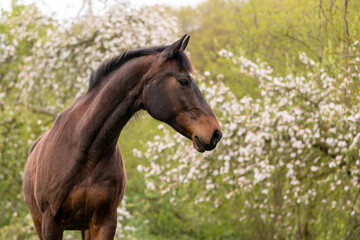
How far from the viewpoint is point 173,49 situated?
2840 mm

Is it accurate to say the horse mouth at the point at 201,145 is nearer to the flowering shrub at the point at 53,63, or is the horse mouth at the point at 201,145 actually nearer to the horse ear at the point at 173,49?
the horse ear at the point at 173,49

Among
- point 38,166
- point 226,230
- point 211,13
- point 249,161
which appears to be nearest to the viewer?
point 38,166

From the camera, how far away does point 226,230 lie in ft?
40.2

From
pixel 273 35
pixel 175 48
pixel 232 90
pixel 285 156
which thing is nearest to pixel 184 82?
pixel 175 48

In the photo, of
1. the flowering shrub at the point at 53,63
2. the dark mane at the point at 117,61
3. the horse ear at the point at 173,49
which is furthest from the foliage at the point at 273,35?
the horse ear at the point at 173,49

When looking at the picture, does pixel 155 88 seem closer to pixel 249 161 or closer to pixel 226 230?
pixel 249 161

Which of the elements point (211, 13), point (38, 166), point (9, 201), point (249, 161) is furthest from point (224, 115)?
point (211, 13)

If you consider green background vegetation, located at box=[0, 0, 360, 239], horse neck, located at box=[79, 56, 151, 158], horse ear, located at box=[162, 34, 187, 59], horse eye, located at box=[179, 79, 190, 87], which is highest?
horse ear, located at box=[162, 34, 187, 59]

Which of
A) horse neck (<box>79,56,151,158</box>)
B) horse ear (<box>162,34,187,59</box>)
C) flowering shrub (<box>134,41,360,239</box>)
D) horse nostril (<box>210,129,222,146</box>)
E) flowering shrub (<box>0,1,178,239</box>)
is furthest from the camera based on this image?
flowering shrub (<box>0,1,178,239</box>)

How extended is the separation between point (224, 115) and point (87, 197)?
4.57 m

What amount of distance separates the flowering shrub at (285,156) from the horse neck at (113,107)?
3.49 metres

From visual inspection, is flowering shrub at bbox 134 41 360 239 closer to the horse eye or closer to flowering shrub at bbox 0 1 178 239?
flowering shrub at bbox 0 1 178 239

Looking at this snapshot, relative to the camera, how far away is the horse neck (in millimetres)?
2996

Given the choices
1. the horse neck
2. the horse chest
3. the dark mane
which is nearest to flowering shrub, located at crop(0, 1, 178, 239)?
the dark mane
